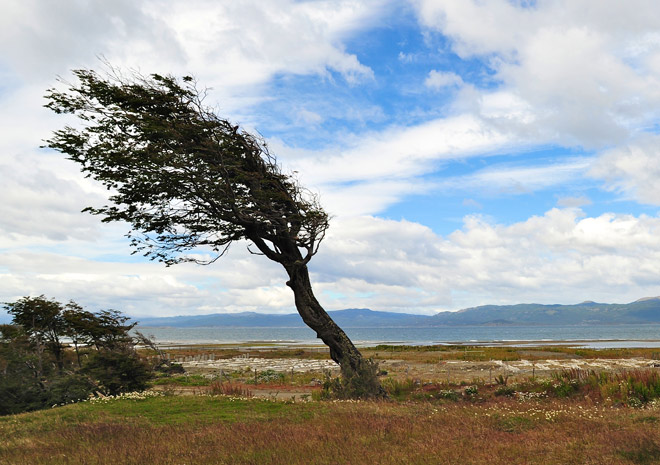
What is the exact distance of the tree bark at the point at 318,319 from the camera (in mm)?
21234

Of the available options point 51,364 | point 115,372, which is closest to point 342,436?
point 115,372

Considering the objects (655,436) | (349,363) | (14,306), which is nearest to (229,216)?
(349,363)

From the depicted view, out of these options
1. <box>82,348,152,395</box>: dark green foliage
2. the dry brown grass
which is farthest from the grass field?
<box>82,348,152,395</box>: dark green foliage

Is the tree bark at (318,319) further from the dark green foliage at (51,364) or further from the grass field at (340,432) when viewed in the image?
the dark green foliage at (51,364)

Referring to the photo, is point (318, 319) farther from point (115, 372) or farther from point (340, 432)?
point (115, 372)

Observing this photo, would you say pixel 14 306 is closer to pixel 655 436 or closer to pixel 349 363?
pixel 349 363

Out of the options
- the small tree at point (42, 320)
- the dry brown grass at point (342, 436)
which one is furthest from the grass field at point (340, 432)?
the small tree at point (42, 320)

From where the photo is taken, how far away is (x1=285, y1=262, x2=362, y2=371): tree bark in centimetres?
2123

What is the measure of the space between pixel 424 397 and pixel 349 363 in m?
3.48

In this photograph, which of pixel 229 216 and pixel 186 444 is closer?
pixel 186 444

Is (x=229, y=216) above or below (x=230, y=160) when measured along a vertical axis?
below

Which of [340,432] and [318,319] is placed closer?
[340,432]

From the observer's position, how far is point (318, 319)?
2128cm

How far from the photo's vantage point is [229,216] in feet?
67.1
